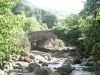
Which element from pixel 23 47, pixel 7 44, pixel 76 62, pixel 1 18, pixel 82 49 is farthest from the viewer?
pixel 23 47

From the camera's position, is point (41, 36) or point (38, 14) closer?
point (41, 36)

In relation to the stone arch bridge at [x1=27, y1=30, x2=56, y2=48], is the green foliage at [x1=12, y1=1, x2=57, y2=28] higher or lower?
higher

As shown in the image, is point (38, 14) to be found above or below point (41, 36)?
above

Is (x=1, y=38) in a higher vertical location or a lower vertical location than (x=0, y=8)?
lower

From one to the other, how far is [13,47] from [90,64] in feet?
36.4

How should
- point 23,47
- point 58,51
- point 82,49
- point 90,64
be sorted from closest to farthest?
point 90,64
point 82,49
point 23,47
point 58,51

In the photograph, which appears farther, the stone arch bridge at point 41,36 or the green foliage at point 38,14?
the green foliage at point 38,14

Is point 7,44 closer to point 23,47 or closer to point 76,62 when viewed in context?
point 76,62

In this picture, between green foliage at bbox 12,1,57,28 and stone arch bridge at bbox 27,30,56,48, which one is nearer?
stone arch bridge at bbox 27,30,56,48

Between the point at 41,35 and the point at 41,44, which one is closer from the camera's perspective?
the point at 41,35

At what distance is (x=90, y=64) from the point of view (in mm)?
39500

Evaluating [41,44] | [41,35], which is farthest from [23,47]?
[41,44]

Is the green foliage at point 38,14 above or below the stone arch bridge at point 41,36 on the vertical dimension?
above

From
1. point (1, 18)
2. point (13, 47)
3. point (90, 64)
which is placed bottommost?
point (90, 64)
